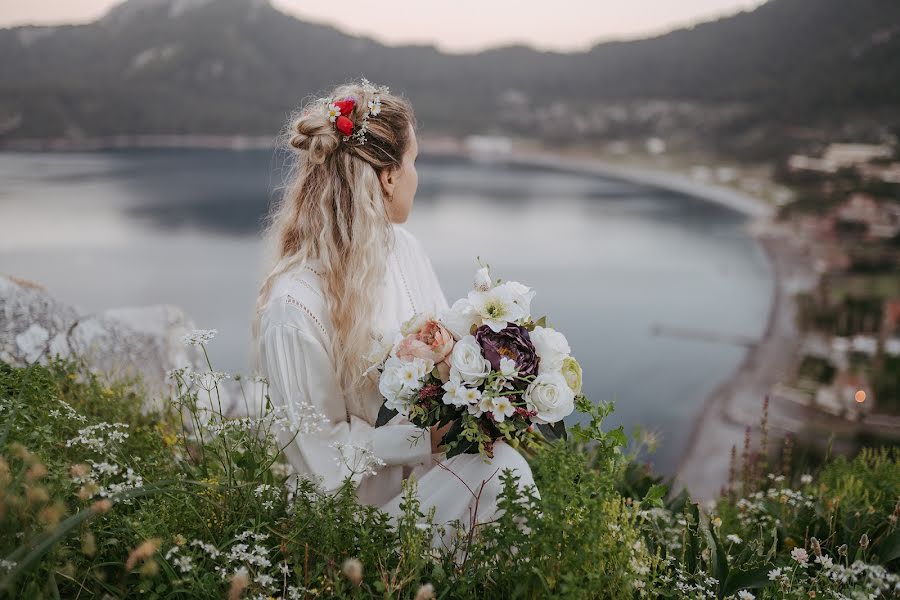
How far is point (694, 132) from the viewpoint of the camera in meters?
37.4

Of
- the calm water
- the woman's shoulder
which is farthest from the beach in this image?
the woman's shoulder

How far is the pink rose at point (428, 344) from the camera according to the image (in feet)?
4.96

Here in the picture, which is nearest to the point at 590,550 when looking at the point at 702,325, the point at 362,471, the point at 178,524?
the point at 362,471

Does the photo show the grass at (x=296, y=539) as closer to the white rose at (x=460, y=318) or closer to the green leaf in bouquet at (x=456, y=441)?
the green leaf in bouquet at (x=456, y=441)

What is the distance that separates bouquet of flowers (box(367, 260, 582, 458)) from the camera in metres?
1.45

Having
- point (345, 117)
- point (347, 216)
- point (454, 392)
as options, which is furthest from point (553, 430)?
point (345, 117)

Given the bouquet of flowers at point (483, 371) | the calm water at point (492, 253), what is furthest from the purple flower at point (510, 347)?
the calm water at point (492, 253)

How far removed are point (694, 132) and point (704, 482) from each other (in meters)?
30.2

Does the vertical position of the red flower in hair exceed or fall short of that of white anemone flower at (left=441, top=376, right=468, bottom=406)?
it exceeds it

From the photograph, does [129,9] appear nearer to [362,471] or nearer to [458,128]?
[458,128]

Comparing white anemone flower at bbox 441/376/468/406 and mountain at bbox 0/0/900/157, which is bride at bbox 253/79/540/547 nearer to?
white anemone flower at bbox 441/376/468/406

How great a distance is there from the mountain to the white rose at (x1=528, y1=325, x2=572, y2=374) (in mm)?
29983

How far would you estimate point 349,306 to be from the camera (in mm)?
1992

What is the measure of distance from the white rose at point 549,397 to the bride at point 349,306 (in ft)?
0.88
